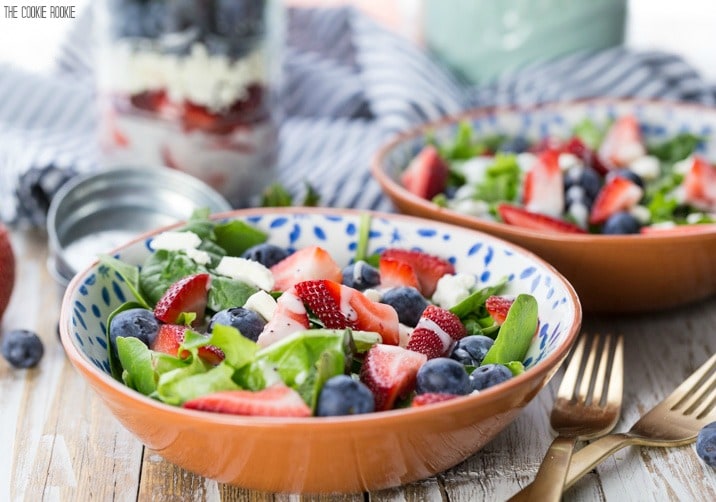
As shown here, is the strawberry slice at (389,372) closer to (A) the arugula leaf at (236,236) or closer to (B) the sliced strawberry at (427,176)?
(A) the arugula leaf at (236,236)

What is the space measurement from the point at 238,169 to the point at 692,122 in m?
0.93

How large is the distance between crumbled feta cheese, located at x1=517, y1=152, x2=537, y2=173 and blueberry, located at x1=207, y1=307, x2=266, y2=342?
78 centimetres

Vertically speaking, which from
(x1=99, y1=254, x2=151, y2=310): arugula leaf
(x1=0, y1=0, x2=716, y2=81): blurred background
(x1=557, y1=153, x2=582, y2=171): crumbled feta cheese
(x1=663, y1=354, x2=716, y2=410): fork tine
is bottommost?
(x1=0, y1=0, x2=716, y2=81): blurred background

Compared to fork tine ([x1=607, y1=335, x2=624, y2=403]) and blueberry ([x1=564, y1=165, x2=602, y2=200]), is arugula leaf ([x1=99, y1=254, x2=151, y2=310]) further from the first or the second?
blueberry ([x1=564, y1=165, x2=602, y2=200])

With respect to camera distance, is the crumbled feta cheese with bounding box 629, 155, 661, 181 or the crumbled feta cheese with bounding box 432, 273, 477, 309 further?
the crumbled feta cheese with bounding box 629, 155, 661, 181

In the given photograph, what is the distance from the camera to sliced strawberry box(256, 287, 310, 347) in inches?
47.3

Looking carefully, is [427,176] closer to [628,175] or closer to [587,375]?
[628,175]

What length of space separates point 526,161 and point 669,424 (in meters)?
0.70

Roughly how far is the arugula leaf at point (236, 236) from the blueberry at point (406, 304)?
0.28 m

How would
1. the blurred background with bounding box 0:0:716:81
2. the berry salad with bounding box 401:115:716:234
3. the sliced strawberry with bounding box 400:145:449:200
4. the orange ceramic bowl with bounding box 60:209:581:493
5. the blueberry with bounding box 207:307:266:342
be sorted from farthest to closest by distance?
1. the blurred background with bounding box 0:0:716:81
2. the sliced strawberry with bounding box 400:145:449:200
3. the berry salad with bounding box 401:115:716:234
4. the blueberry with bounding box 207:307:266:342
5. the orange ceramic bowl with bounding box 60:209:581:493

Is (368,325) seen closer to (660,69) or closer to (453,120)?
(453,120)

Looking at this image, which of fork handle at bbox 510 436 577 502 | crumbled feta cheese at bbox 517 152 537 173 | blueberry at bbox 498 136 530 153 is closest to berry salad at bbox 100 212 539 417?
fork handle at bbox 510 436 577 502

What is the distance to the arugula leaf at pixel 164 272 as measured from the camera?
1386mm

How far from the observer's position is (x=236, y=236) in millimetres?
1534
